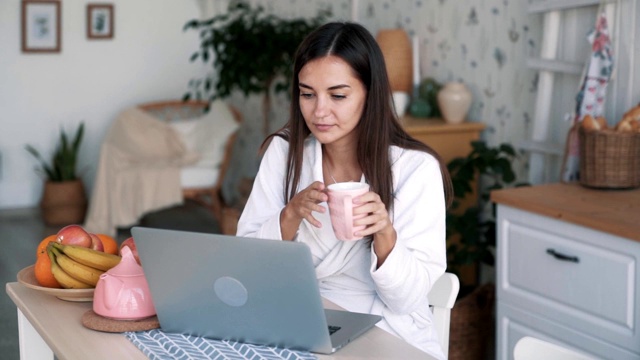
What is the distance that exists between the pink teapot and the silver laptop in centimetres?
6

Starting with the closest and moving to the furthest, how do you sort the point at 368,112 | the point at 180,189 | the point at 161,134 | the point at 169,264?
the point at 169,264
the point at 368,112
the point at 180,189
the point at 161,134

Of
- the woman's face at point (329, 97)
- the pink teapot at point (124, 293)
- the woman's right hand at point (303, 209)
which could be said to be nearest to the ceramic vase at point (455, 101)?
the woman's face at point (329, 97)

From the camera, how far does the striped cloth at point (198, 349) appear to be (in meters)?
1.46

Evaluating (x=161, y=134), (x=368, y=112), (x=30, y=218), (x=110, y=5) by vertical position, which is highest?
(x=110, y=5)

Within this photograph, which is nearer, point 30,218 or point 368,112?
point 368,112

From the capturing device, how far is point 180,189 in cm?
573

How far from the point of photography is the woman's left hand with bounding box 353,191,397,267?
4.92 feet

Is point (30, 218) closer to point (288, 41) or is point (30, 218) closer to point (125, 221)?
point (125, 221)

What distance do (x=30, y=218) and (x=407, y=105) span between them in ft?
11.4

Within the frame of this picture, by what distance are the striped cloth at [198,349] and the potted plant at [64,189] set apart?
191 inches

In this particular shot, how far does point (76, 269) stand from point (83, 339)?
215 mm

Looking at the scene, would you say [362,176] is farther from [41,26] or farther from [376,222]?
[41,26]

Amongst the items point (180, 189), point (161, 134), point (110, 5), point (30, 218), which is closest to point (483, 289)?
point (180, 189)

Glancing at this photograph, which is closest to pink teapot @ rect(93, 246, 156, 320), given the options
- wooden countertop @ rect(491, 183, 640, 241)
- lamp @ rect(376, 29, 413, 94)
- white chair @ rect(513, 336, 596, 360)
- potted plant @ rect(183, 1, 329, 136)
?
white chair @ rect(513, 336, 596, 360)
